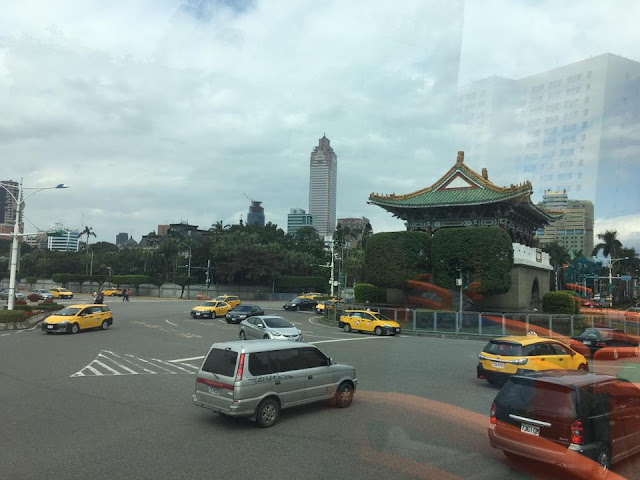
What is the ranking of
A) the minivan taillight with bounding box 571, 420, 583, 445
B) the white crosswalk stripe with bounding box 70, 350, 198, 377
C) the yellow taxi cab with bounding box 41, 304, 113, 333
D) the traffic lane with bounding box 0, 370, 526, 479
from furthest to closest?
the yellow taxi cab with bounding box 41, 304, 113, 333, the white crosswalk stripe with bounding box 70, 350, 198, 377, the traffic lane with bounding box 0, 370, 526, 479, the minivan taillight with bounding box 571, 420, 583, 445

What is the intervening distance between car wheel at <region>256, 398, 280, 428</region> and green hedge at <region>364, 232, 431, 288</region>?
27.9m

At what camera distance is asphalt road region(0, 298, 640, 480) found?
6859 millimetres

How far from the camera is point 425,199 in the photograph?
41781 millimetres

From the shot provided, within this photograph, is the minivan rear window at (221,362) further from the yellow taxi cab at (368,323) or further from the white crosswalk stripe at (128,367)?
the yellow taxi cab at (368,323)

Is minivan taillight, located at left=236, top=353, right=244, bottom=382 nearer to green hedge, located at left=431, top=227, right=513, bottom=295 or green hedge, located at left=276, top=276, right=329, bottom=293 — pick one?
green hedge, located at left=431, top=227, right=513, bottom=295

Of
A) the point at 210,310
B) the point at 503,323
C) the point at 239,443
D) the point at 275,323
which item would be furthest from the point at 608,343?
the point at 210,310

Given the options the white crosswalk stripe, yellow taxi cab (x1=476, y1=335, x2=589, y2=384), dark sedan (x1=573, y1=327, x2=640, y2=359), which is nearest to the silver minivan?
yellow taxi cab (x1=476, y1=335, x2=589, y2=384)

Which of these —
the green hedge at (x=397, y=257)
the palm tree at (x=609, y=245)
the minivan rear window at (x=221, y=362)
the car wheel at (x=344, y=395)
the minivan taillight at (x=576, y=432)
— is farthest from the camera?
the palm tree at (x=609, y=245)

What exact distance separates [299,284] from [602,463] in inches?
3294

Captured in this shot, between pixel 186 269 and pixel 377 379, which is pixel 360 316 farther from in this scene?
pixel 186 269

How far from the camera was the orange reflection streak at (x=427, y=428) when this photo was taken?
651cm

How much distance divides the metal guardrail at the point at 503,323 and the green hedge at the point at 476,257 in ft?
9.93

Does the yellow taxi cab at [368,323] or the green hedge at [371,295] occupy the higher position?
the green hedge at [371,295]

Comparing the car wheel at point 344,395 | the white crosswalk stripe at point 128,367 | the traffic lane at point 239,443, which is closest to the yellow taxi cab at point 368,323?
the white crosswalk stripe at point 128,367
